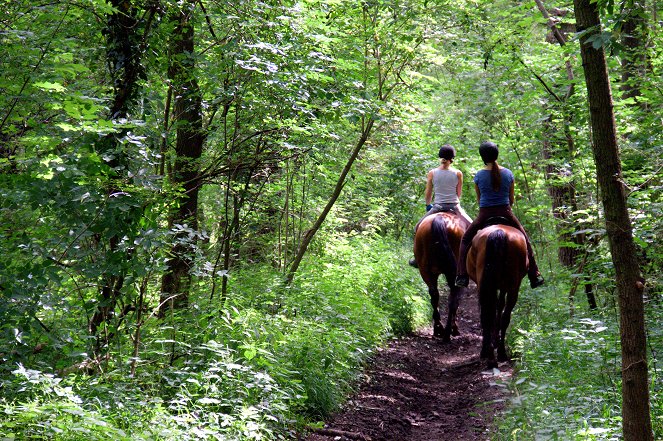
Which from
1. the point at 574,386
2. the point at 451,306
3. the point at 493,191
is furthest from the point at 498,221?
the point at 574,386

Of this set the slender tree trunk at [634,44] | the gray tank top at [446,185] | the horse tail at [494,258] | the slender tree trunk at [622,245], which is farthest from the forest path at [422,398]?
the slender tree trunk at [634,44]

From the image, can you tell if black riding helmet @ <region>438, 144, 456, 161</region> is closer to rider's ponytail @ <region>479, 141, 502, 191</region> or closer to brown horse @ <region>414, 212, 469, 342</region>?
brown horse @ <region>414, 212, 469, 342</region>

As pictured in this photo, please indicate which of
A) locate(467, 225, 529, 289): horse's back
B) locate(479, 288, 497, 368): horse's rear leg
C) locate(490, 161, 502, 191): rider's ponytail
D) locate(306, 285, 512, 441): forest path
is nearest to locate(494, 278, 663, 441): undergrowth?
locate(306, 285, 512, 441): forest path

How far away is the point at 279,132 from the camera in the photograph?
785 centimetres

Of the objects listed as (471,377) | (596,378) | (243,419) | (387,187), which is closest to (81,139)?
(243,419)

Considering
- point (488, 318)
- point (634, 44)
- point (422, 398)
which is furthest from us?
point (634, 44)

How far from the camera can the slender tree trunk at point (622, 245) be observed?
13.7 ft

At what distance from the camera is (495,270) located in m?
8.94

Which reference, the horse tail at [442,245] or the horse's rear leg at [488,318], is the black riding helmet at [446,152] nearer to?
the horse tail at [442,245]

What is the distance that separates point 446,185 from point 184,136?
17.9 feet

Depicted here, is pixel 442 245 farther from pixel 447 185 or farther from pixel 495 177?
pixel 495 177

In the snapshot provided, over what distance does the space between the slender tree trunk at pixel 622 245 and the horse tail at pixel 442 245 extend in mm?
7127

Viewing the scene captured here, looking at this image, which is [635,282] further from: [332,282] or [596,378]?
[332,282]

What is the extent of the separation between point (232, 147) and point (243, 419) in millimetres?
3291
